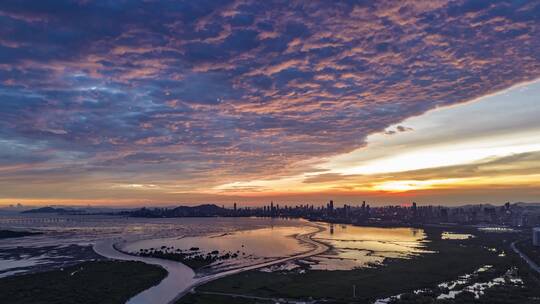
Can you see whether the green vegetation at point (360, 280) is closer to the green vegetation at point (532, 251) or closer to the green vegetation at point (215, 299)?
the green vegetation at point (215, 299)

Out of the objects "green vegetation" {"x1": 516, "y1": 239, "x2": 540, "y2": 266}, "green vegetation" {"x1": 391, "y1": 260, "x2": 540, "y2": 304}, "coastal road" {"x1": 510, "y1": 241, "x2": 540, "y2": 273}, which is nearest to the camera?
"green vegetation" {"x1": 391, "y1": 260, "x2": 540, "y2": 304}

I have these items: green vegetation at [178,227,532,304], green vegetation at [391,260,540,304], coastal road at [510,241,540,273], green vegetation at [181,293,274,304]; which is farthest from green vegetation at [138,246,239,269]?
coastal road at [510,241,540,273]

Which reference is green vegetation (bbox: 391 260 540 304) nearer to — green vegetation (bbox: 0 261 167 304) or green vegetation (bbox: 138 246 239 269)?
green vegetation (bbox: 0 261 167 304)

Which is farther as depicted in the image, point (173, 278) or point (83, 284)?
point (173, 278)

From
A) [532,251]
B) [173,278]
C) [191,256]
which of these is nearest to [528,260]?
[532,251]

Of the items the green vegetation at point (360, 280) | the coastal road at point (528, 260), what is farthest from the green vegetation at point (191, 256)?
the coastal road at point (528, 260)

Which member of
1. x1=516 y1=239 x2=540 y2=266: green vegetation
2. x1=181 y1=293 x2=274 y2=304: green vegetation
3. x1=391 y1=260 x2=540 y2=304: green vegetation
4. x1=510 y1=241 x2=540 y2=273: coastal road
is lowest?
x1=181 y1=293 x2=274 y2=304: green vegetation

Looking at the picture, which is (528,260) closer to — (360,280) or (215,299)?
(360,280)
